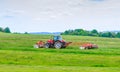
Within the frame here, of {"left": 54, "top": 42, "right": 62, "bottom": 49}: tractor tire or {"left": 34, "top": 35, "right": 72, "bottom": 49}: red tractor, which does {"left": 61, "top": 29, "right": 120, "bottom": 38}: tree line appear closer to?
{"left": 34, "top": 35, "right": 72, "bottom": 49}: red tractor

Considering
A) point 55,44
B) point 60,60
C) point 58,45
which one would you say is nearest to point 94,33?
point 55,44

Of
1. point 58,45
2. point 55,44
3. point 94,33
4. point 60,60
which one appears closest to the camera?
point 60,60

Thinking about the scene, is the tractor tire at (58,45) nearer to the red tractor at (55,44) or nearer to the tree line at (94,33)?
the red tractor at (55,44)

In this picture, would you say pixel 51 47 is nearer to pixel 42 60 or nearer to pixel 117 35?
pixel 42 60

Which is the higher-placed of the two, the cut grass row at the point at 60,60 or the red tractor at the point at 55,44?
the red tractor at the point at 55,44

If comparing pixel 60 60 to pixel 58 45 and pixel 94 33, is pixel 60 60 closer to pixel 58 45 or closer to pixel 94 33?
pixel 58 45

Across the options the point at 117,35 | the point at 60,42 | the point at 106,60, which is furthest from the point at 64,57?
the point at 117,35

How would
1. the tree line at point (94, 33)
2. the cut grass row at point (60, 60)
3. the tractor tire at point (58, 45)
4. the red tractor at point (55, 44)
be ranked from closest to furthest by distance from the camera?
the cut grass row at point (60, 60), the tractor tire at point (58, 45), the red tractor at point (55, 44), the tree line at point (94, 33)

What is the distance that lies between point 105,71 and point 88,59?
7.61 metres

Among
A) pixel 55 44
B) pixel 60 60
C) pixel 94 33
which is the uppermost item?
pixel 94 33

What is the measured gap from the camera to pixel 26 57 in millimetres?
34594

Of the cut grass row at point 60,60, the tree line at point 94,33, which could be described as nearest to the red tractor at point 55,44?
the cut grass row at point 60,60

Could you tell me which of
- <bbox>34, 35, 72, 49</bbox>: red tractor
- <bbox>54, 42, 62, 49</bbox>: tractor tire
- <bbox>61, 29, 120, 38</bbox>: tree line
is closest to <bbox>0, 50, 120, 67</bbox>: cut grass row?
<bbox>54, 42, 62, 49</bbox>: tractor tire

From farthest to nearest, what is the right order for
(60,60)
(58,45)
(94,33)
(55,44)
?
(94,33)
(55,44)
(58,45)
(60,60)
